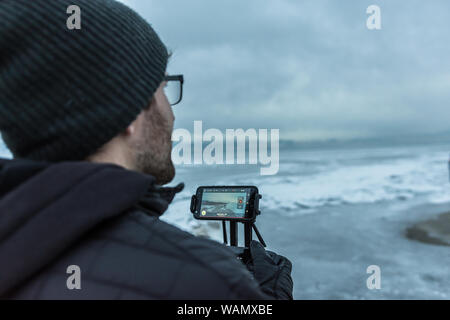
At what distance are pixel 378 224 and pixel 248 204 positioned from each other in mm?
7431

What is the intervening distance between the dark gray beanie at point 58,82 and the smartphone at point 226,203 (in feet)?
3.35

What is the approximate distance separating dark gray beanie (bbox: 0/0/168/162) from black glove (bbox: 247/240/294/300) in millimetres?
620

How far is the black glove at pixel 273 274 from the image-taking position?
1.03 m

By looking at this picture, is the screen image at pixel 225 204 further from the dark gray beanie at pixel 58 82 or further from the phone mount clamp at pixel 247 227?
the dark gray beanie at pixel 58 82

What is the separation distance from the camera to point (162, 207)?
824 millimetres

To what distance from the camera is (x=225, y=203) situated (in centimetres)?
179

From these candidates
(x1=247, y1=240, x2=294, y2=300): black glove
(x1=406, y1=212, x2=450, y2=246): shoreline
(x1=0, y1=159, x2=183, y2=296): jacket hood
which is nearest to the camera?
(x1=0, y1=159, x2=183, y2=296): jacket hood

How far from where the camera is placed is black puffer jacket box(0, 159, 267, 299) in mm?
624

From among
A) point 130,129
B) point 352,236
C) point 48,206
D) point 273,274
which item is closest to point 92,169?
point 48,206

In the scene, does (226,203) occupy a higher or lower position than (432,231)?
higher
